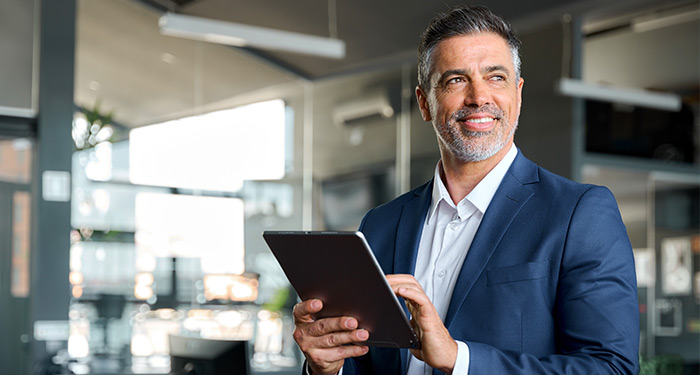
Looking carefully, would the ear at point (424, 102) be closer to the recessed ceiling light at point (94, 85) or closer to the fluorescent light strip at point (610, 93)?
the fluorescent light strip at point (610, 93)

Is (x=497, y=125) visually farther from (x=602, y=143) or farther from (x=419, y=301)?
(x=602, y=143)

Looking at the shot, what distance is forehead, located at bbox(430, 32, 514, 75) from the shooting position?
5.40ft

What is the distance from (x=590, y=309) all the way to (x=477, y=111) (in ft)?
1.50

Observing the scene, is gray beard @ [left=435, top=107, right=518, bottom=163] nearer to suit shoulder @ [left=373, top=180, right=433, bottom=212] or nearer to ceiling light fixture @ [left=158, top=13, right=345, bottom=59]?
suit shoulder @ [left=373, top=180, right=433, bottom=212]

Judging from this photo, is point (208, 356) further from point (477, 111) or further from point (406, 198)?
point (477, 111)

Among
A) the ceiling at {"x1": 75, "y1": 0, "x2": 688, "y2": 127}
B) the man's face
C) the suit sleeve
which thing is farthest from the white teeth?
the ceiling at {"x1": 75, "y1": 0, "x2": 688, "y2": 127}

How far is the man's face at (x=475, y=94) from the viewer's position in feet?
5.39

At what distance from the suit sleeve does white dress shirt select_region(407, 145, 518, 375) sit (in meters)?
0.23

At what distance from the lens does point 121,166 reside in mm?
7266

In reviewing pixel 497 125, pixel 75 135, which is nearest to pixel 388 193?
pixel 75 135

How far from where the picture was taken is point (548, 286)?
1.50m

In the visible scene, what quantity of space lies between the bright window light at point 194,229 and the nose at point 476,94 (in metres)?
6.08

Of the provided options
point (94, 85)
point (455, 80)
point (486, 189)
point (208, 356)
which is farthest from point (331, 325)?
point (94, 85)

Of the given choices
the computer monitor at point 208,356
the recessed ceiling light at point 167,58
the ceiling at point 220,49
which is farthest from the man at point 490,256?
the recessed ceiling light at point 167,58
